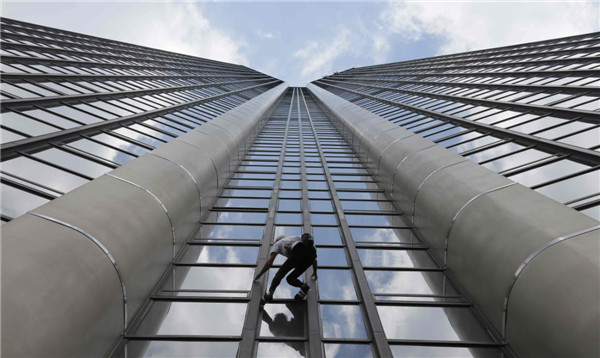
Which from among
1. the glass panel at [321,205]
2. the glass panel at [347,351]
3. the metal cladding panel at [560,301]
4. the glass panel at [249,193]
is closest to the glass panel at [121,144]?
the glass panel at [249,193]

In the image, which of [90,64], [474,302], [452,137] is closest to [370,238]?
[474,302]

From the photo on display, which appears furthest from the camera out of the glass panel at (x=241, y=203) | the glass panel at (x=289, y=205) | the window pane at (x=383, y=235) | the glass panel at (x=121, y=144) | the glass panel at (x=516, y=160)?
the glass panel at (x=289, y=205)

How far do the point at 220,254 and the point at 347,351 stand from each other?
4.20 meters

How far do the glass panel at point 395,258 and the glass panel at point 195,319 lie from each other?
368cm

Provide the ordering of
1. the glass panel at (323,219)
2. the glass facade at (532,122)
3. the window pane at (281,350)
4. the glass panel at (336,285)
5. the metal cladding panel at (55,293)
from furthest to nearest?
the glass panel at (323,219) < the glass facade at (532,122) < the glass panel at (336,285) < the window pane at (281,350) < the metal cladding panel at (55,293)

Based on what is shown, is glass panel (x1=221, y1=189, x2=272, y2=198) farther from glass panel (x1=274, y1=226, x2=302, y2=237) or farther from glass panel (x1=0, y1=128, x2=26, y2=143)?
glass panel (x1=0, y1=128, x2=26, y2=143)

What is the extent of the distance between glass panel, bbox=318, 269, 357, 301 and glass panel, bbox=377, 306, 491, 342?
0.81 m

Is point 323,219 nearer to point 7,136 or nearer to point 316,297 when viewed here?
point 316,297

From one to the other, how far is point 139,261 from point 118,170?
99.3 inches

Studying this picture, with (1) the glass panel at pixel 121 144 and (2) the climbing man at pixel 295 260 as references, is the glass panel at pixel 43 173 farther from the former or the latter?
(2) the climbing man at pixel 295 260

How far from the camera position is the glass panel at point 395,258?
8.98 m

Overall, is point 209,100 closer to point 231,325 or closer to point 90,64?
point 90,64

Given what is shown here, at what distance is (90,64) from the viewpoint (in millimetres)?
22422

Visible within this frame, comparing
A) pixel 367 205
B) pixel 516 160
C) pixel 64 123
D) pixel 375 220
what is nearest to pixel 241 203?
pixel 367 205
